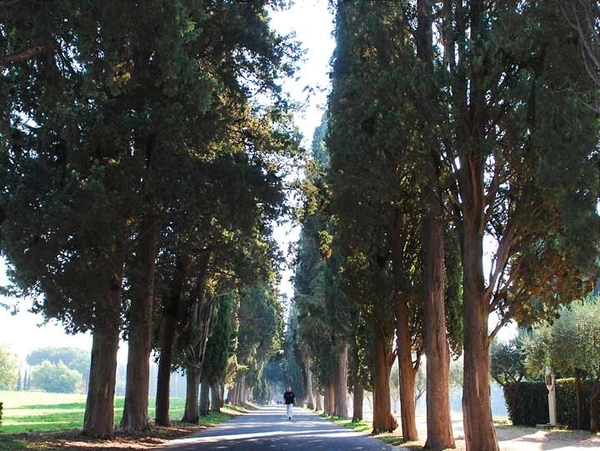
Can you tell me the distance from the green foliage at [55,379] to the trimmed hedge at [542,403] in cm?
14062

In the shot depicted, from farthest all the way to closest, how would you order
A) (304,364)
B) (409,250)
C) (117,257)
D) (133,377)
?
(304,364)
(409,250)
(133,377)
(117,257)

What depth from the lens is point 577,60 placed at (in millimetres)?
10148

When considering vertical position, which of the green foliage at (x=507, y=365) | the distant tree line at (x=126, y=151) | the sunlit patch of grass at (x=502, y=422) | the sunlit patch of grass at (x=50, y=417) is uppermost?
the distant tree line at (x=126, y=151)

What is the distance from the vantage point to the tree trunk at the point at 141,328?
56.8ft

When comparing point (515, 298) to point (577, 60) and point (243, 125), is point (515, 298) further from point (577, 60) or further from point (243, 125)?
point (243, 125)

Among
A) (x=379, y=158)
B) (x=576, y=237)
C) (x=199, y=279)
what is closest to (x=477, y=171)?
(x=379, y=158)

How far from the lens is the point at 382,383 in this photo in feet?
80.2

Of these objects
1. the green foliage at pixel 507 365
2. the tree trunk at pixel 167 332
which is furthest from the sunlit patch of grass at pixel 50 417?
the green foliage at pixel 507 365

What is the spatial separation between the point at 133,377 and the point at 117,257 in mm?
5512

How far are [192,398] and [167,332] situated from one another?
6.89 meters

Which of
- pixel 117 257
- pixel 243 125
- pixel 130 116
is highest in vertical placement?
pixel 243 125

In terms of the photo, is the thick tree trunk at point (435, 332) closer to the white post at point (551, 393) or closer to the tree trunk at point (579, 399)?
the tree trunk at point (579, 399)

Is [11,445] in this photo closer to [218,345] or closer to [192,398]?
[192,398]

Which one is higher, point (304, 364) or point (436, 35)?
point (436, 35)
